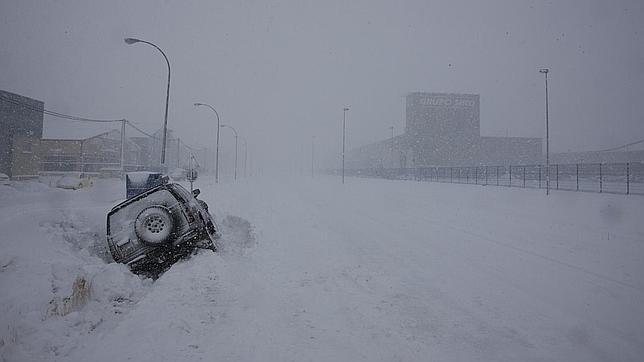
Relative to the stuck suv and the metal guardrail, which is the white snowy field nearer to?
the stuck suv

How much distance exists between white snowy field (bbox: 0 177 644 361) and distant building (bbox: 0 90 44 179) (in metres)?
47.3

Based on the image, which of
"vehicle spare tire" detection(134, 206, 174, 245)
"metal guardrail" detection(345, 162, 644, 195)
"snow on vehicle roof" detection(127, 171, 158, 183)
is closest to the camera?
"vehicle spare tire" detection(134, 206, 174, 245)

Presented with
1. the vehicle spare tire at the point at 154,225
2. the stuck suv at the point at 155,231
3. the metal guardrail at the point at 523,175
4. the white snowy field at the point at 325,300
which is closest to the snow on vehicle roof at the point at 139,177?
the white snowy field at the point at 325,300

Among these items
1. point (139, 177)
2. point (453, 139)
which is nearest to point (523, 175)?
point (139, 177)

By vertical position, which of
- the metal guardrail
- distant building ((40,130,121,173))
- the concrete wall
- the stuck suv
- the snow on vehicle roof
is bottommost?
the stuck suv

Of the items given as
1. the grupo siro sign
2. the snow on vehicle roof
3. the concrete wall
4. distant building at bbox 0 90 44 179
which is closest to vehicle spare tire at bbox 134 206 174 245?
the snow on vehicle roof

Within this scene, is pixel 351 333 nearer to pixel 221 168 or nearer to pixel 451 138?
pixel 451 138

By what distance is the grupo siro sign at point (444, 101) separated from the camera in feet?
238

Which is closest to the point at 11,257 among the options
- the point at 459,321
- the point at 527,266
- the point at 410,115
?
the point at 459,321

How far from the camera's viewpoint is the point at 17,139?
139 feet

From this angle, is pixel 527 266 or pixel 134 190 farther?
pixel 134 190

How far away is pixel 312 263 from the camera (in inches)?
258

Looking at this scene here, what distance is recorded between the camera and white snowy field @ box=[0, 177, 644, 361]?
11.1 feet

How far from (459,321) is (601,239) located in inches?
294
